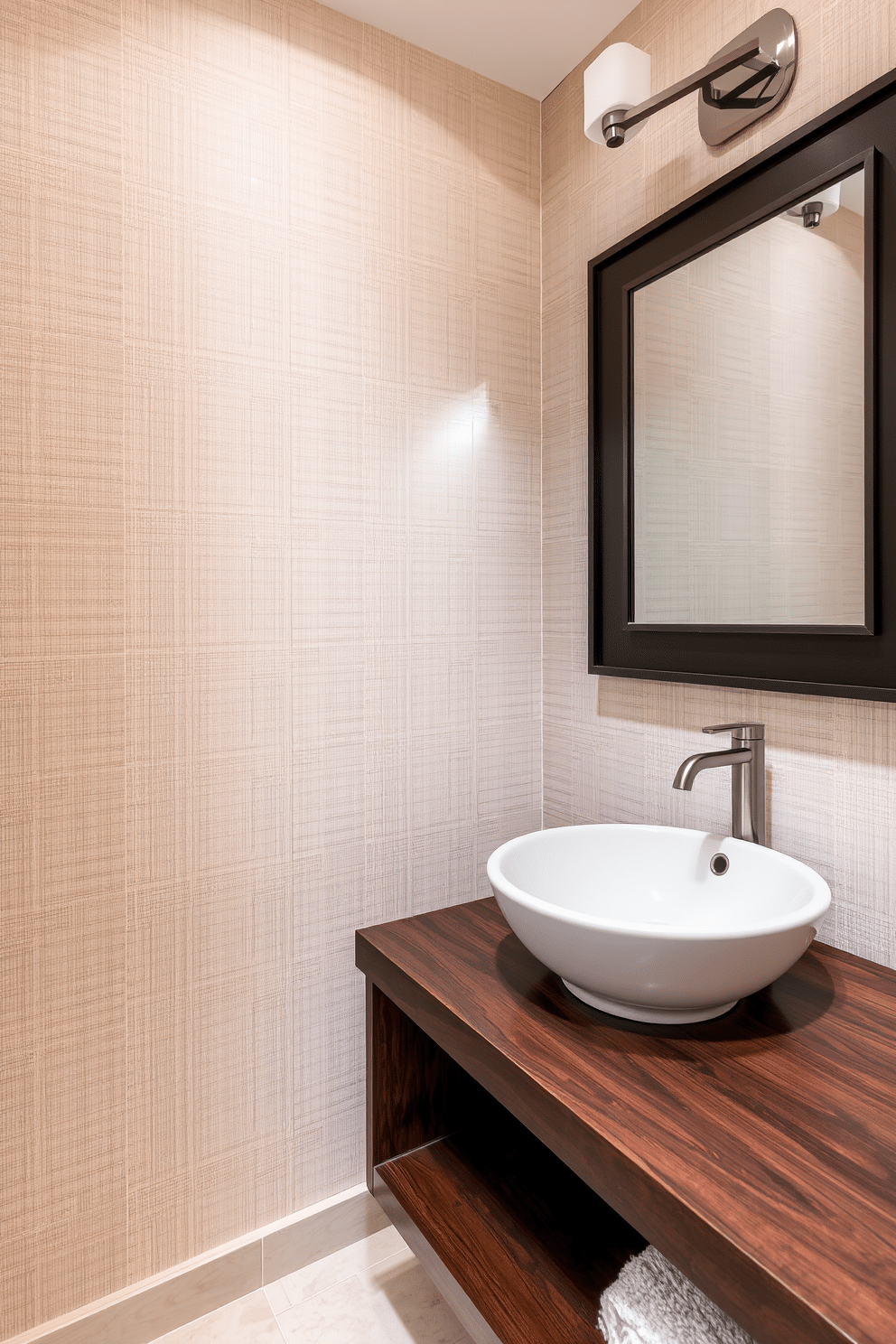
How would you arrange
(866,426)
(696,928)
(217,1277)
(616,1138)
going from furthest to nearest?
(217,1277), (866,426), (696,928), (616,1138)

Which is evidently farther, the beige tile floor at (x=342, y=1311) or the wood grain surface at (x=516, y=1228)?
the beige tile floor at (x=342, y=1311)

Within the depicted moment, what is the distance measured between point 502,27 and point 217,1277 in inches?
88.4

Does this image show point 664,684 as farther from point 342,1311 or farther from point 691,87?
point 342,1311

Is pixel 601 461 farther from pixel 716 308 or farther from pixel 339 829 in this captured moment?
pixel 339 829

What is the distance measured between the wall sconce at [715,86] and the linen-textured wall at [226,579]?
1.24 feet

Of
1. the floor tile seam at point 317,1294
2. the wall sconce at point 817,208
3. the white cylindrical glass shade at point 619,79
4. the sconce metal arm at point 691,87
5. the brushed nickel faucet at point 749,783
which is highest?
the white cylindrical glass shade at point 619,79

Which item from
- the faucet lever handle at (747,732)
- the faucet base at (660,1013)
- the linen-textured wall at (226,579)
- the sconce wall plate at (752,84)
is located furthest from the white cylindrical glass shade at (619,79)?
the faucet base at (660,1013)

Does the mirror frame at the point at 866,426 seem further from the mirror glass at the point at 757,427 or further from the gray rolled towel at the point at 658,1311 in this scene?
the gray rolled towel at the point at 658,1311

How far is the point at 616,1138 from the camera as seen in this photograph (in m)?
0.70

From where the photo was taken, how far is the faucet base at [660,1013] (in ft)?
2.91

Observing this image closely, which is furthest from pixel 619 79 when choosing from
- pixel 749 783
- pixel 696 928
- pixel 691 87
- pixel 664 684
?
pixel 696 928

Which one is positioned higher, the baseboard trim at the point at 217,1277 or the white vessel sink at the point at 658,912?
the white vessel sink at the point at 658,912

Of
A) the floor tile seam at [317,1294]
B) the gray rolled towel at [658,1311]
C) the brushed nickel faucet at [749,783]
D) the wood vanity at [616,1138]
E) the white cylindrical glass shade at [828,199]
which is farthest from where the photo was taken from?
the floor tile seam at [317,1294]

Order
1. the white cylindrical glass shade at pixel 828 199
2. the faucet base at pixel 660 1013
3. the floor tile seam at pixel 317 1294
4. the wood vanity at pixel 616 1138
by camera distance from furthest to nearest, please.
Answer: the floor tile seam at pixel 317 1294 < the white cylindrical glass shade at pixel 828 199 < the faucet base at pixel 660 1013 < the wood vanity at pixel 616 1138
